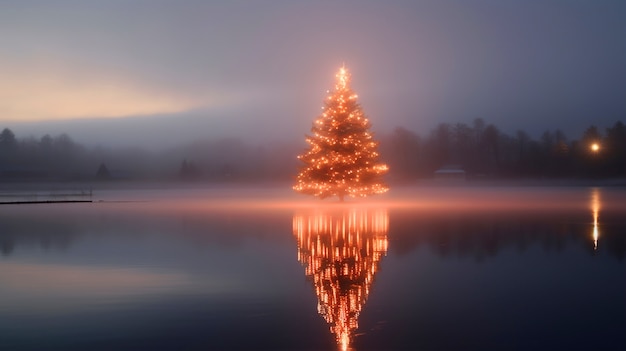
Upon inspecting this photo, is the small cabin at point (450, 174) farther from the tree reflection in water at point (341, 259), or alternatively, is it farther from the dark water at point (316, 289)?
the dark water at point (316, 289)

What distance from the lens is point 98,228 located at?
24016mm

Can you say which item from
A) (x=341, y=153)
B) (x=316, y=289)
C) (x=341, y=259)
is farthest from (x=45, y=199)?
(x=316, y=289)

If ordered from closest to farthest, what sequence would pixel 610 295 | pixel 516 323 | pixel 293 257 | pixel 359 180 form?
pixel 516 323, pixel 610 295, pixel 293 257, pixel 359 180

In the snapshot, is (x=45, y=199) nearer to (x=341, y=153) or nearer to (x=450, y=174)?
(x=341, y=153)

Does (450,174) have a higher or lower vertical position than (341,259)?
higher

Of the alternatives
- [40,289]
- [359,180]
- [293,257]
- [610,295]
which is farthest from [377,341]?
[359,180]

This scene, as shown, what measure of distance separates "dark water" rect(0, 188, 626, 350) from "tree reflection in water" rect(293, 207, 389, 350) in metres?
0.05

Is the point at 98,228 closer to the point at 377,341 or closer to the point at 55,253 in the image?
the point at 55,253

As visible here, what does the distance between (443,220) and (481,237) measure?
22.2 feet

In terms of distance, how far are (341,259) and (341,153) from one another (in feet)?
82.2

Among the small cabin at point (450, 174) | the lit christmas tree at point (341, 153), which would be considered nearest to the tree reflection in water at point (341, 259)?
the lit christmas tree at point (341, 153)

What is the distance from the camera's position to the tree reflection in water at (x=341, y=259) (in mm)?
9648

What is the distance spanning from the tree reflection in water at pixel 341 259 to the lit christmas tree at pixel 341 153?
11.1 meters

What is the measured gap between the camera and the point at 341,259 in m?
15.1
